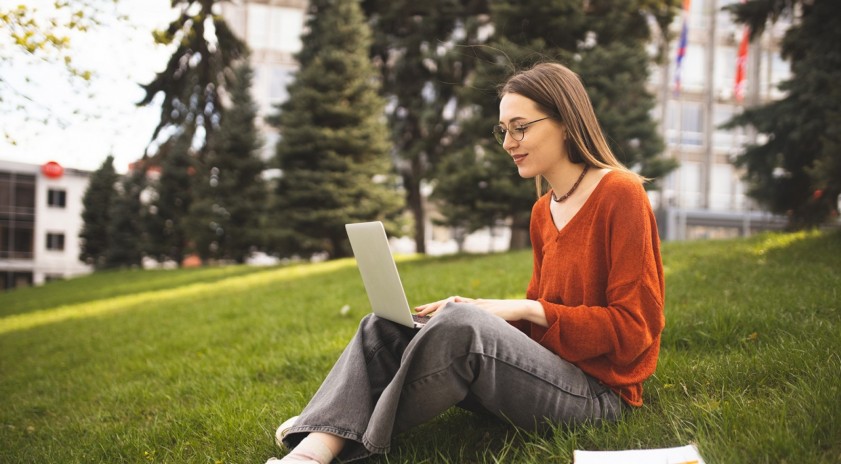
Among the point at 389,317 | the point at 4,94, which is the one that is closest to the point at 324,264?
the point at 4,94

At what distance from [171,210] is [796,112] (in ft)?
69.8

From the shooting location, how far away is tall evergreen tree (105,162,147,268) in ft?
92.7

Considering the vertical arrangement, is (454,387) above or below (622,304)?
below

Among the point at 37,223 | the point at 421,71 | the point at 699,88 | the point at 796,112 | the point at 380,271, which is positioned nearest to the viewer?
the point at 380,271

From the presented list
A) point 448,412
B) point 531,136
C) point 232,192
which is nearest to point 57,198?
point 232,192

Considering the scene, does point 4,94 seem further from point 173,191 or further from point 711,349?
point 173,191

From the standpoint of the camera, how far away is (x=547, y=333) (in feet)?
7.18

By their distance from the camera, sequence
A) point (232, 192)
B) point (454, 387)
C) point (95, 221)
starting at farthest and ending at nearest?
1. point (95, 221)
2. point (232, 192)
3. point (454, 387)

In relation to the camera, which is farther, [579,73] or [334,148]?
[334,148]

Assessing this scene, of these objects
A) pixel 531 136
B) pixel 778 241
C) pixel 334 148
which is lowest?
pixel 778 241

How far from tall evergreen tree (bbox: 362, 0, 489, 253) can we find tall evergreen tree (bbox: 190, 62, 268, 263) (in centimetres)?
553

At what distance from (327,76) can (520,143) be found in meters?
12.9

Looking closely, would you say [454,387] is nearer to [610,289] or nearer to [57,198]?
[610,289]

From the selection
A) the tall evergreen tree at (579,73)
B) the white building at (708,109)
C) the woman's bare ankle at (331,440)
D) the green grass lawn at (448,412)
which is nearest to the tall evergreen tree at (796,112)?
the tall evergreen tree at (579,73)
